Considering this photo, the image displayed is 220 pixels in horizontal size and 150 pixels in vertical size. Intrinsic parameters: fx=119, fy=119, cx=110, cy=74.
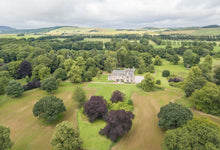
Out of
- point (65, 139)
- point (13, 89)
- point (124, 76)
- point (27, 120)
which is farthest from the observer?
point (124, 76)

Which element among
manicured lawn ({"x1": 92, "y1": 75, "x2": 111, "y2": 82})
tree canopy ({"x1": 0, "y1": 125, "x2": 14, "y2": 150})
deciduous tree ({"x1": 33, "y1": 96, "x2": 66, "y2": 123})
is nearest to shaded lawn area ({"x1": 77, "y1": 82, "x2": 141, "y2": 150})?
deciduous tree ({"x1": 33, "y1": 96, "x2": 66, "y2": 123})

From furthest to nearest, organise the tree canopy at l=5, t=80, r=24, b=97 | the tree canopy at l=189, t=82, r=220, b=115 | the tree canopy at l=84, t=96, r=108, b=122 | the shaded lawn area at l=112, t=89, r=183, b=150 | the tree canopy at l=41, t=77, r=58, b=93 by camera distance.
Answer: the tree canopy at l=41, t=77, r=58, b=93
the tree canopy at l=5, t=80, r=24, b=97
the tree canopy at l=189, t=82, r=220, b=115
the tree canopy at l=84, t=96, r=108, b=122
the shaded lawn area at l=112, t=89, r=183, b=150

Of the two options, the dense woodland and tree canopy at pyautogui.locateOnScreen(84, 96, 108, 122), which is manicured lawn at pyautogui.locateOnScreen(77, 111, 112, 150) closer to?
the dense woodland

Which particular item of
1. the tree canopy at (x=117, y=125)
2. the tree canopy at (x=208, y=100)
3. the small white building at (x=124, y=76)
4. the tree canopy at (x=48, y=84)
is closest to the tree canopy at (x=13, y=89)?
the tree canopy at (x=48, y=84)

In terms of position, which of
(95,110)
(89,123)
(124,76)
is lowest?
(89,123)

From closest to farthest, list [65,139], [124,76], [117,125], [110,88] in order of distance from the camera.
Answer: [65,139]
[117,125]
[110,88]
[124,76]

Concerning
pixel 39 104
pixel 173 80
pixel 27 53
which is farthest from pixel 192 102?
pixel 27 53

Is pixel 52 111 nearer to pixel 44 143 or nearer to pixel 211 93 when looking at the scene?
pixel 44 143

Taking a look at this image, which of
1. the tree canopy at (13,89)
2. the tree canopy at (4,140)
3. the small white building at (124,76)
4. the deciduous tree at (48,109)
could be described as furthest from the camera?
the small white building at (124,76)

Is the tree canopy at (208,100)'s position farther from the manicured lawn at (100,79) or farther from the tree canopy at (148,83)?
the manicured lawn at (100,79)

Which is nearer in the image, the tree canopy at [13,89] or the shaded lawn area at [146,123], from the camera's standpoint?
the shaded lawn area at [146,123]

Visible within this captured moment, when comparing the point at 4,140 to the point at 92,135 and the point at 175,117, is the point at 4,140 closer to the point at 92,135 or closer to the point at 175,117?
the point at 92,135

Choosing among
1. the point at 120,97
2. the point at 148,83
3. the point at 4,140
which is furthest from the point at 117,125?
the point at 148,83
